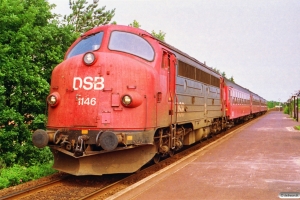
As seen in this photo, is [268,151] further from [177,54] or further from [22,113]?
[22,113]

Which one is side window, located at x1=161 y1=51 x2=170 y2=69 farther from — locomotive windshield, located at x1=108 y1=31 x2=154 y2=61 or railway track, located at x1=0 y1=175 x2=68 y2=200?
railway track, located at x1=0 y1=175 x2=68 y2=200

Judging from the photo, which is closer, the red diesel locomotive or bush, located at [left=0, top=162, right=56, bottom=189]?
the red diesel locomotive

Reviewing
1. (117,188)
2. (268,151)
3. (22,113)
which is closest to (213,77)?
(268,151)

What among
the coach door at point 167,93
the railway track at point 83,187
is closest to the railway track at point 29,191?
the railway track at point 83,187

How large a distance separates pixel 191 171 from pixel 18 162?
25.0ft

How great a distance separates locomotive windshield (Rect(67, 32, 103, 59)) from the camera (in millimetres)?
9056

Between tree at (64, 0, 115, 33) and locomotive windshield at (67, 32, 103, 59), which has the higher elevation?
tree at (64, 0, 115, 33)

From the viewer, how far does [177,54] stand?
11.2m

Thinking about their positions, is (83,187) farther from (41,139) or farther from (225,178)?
(225,178)

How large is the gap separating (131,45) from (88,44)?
1.20 meters

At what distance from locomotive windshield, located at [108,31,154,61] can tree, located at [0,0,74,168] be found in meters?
5.24

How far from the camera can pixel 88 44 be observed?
30.7 feet

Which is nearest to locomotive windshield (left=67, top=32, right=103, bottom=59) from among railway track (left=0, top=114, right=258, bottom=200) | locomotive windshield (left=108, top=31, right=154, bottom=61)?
locomotive windshield (left=108, top=31, right=154, bottom=61)

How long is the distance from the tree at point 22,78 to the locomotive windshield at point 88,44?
3.87 meters
